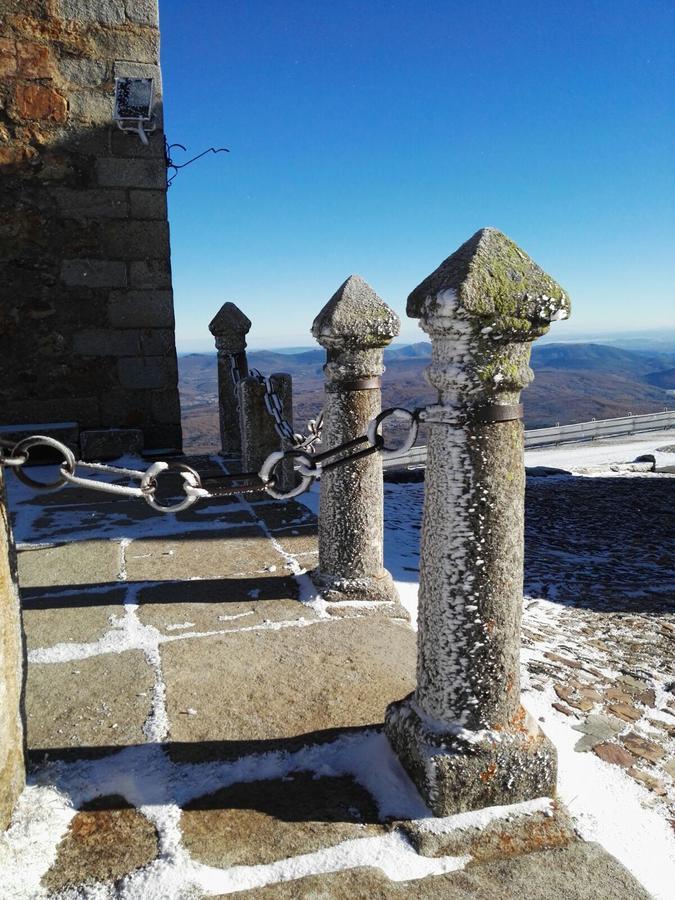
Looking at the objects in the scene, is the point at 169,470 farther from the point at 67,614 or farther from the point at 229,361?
the point at 229,361

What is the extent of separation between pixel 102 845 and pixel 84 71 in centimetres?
682

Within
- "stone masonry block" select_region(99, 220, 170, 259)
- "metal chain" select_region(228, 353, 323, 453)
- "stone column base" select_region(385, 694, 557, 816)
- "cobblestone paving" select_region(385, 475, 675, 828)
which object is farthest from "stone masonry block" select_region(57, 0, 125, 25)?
"stone column base" select_region(385, 694, 557, 816)

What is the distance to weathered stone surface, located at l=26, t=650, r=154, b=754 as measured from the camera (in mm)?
2383

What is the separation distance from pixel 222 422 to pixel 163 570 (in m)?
3.14

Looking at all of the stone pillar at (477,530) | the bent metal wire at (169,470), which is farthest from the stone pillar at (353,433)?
the stone pillar at (477,530)

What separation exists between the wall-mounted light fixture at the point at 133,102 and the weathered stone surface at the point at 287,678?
215 inches

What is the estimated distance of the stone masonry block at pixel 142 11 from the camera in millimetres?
6277

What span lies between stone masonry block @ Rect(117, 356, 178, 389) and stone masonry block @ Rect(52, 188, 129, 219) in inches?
58.4

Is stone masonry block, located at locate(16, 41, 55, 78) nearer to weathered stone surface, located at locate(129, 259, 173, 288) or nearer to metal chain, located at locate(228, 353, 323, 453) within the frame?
weathered stone surface, located at locate(129, 259, 173, 288)

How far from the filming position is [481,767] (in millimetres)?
2029

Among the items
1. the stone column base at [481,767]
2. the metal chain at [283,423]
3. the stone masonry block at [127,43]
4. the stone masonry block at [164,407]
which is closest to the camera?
the stone column base at [481,767]

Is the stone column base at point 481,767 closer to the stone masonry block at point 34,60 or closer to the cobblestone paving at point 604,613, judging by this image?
the cobblestone paving at point 604,613

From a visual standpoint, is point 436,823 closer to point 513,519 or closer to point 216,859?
point 216,859

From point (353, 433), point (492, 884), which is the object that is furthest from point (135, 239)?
point (492, 884)
